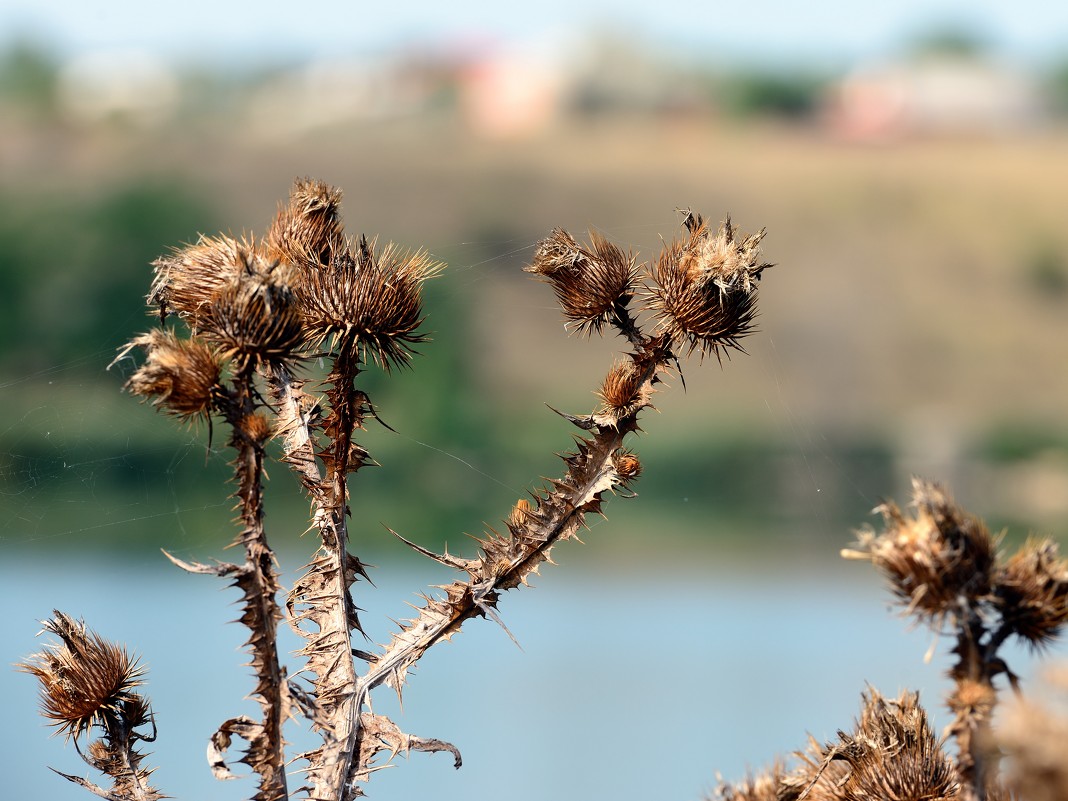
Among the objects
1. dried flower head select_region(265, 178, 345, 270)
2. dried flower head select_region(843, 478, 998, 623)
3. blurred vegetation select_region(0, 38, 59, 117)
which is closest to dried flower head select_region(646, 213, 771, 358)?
dried flower head select_region(843, 478, 998, 623)

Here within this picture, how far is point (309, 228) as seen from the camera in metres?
2.86

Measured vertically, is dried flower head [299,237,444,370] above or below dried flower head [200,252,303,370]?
above

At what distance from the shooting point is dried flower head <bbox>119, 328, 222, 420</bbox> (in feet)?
7.91

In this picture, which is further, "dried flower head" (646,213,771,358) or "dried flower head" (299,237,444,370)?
"dried flower head" (299,237,444,370)

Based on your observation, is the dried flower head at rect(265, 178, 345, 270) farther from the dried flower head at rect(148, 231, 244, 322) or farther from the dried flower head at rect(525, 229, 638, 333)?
the dried flower head at rect(525, 229, 638, 333)

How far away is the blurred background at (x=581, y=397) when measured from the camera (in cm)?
1838

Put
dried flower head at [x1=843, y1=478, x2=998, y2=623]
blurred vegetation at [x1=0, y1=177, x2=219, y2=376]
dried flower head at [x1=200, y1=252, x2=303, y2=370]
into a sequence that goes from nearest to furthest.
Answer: dried flower head at [x1=843, y1=478, x2=998, y2=623], dried flower head at [x1=200, y1=252, x2=303, y2=370], blurred vegetation at [x1=0, y1=177, x2=219, y2=376]

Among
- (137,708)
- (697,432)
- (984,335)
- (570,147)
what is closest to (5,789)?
(137,708)

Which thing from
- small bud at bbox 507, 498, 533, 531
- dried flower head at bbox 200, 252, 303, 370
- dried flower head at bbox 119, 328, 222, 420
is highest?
dried flower head at bbox 200, 252, 303, 370

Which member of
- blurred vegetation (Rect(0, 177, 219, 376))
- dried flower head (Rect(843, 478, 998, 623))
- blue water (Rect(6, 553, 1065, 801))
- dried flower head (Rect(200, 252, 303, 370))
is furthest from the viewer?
blurred vegetation (Rect(0, 177, 219, 376))

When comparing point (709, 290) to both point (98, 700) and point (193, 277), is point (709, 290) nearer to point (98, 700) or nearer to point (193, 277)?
point (193, 277)

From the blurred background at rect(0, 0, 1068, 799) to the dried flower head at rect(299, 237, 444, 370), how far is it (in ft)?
0.99

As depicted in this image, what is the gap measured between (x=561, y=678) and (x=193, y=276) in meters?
22.7

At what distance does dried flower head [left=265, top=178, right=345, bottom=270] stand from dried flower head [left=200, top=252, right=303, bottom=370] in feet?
1.09
